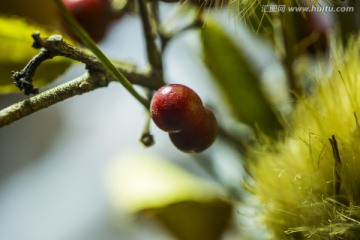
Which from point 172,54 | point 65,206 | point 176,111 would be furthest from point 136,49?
point 65,206

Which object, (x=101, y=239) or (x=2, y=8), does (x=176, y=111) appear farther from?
(x=101, y=239)

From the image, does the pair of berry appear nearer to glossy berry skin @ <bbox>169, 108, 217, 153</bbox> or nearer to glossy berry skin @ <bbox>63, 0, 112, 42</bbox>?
glossy berry skin @ <bbox>169, 108, 217, 153</bbox>

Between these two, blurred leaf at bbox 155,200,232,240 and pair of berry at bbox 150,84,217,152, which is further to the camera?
blurred leaf at bbox 155,200,232,240

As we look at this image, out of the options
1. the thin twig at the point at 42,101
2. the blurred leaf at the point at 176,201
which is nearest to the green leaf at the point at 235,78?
the blurred leaf at the point at 176,201

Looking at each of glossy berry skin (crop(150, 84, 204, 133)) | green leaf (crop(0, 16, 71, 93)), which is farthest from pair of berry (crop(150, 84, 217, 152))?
green leaf (crop(0, 16, 71, 93))

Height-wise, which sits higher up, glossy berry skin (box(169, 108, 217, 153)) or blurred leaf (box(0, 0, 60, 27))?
blurred leaf (box(0, 0, 60, 27))

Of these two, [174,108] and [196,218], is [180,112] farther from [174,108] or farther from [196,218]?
[196,218]

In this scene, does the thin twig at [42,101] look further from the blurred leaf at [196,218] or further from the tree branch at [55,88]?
the blurred leaf at [196,218]

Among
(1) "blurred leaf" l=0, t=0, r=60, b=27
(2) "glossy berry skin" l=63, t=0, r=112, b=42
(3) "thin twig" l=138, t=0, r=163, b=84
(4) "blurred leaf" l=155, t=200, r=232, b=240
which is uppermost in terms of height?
(1) "blurred leaf" l=0, t=0, r=60, b=27
